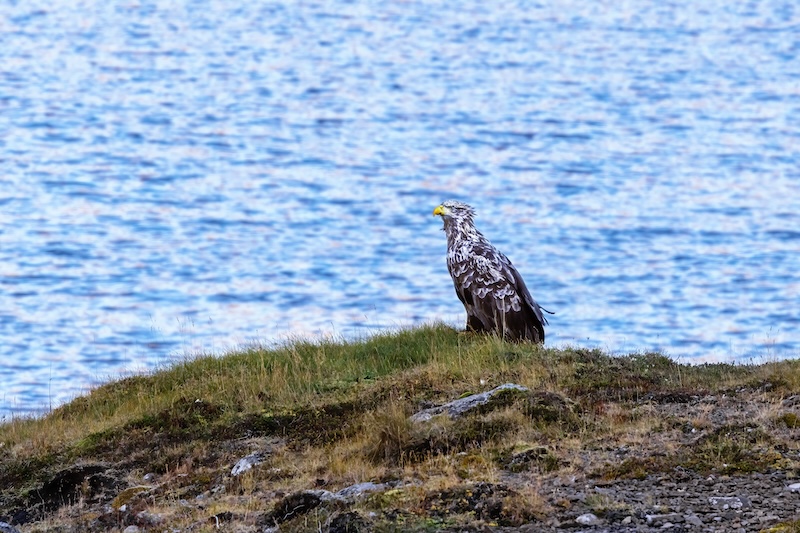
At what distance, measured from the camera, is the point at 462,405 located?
11.5m

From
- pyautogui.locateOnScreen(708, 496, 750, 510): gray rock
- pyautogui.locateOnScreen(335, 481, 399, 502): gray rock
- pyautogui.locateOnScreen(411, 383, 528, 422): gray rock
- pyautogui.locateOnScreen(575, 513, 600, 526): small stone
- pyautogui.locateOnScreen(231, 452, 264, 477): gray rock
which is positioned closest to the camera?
pyautogui.locateOnScreen(575, 513, 600, 526): small stone

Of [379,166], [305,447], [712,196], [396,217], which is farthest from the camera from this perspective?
[379,166]

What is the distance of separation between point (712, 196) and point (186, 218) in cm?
1491

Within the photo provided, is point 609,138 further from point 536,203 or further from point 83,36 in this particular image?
point 83,36

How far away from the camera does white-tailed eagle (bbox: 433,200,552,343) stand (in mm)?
14672

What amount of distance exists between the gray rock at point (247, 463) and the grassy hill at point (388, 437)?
63 mm

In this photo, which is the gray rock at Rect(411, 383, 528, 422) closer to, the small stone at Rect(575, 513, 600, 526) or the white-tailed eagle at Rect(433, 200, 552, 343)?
the small stone at Rect(575, 513, 600, 526)

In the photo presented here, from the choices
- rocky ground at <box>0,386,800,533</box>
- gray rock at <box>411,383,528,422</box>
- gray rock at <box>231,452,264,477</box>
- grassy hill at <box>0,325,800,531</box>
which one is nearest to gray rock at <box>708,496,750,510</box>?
rocky ground at <box>0,386,800,533</box>

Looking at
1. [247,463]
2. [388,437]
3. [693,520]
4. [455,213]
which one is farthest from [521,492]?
[455,213]

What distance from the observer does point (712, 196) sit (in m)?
40.7

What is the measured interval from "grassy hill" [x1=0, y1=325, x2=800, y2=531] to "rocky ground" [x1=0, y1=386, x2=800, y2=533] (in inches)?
0.8

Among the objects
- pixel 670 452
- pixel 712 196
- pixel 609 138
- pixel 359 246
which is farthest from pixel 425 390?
pixel 609 138

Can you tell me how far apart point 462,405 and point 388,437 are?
3.00 ft

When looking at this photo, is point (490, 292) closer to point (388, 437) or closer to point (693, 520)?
point (388, 437)
